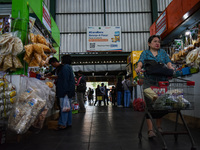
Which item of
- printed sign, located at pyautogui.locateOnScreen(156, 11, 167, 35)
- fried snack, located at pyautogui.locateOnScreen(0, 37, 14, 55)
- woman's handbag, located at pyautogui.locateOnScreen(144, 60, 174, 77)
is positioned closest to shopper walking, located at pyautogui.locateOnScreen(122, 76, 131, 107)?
printed sign, located at pyautogui.locateOnScreen(156, 11, 167, 35)

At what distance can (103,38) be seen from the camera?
10492mm

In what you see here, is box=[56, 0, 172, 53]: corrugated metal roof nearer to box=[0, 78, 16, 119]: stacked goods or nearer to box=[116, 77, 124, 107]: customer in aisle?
box=[116, 77, 124, 107]: customer in aisle

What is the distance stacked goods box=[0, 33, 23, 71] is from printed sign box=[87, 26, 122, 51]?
7.88 meters

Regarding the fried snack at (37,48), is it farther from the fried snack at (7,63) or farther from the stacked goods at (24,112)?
the stacked goods at (24,112)

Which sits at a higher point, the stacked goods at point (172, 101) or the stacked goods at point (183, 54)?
the stacked goods at point (183, 54)

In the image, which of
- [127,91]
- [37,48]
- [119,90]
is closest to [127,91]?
[127,91]

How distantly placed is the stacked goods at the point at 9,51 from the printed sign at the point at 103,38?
7.88 m

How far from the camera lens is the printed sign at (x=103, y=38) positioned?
10.5 metres

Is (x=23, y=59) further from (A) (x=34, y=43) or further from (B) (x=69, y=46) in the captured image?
(B) (x=69, y=46)

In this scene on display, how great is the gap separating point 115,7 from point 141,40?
291 centimetres

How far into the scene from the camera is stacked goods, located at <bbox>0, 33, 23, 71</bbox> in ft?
8.75

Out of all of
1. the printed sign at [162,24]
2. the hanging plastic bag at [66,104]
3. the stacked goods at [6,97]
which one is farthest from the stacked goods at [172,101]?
the printed sign at [162,24]

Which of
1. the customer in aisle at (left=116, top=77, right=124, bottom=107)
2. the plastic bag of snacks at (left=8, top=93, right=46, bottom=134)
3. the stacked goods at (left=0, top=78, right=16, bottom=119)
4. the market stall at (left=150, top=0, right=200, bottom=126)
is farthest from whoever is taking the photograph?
the customer in aisle at (left=116, top=77, right=124, bottom=107)

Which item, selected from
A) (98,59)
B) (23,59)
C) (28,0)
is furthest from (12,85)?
(98,59)
